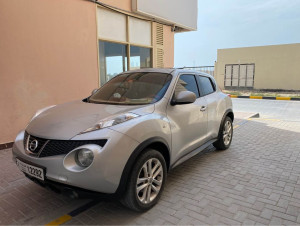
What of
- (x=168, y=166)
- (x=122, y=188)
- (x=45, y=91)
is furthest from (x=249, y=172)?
(x=45, y=91)

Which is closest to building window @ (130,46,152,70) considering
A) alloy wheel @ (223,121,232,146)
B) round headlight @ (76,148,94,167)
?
alloy wheel @ (223,121,232,146)

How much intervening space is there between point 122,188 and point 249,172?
2.49 metres

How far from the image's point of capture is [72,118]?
9.31 ft

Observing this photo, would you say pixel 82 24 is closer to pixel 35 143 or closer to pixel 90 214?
pixel 35 143

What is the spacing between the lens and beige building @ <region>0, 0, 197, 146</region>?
17.0ft

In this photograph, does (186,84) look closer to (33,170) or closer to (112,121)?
(112,121)

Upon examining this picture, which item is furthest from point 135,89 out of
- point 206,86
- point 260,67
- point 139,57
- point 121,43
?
point 260,67

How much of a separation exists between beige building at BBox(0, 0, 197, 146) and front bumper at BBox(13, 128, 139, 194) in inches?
134

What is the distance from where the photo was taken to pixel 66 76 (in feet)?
20.5

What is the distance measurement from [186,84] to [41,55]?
3.65 meters

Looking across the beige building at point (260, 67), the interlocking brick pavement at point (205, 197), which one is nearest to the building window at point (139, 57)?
the interlocking brick pavement at point (205, 197)

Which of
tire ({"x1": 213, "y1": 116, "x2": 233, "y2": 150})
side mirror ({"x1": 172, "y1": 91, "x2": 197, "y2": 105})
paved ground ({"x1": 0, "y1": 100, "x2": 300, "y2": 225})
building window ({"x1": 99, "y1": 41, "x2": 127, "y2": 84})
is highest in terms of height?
building window ({"x1": 99, "y1": 41, "x2": 127, "y2": 84})

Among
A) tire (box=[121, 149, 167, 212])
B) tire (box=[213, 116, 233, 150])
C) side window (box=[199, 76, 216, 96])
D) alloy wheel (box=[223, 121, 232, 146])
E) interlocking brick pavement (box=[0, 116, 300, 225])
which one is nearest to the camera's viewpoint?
tire (box=[121, 149, 167, 212])

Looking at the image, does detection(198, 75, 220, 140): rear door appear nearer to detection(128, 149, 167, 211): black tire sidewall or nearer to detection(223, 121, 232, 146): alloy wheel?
detection(223, 121, 232, 146): alloy wheel
